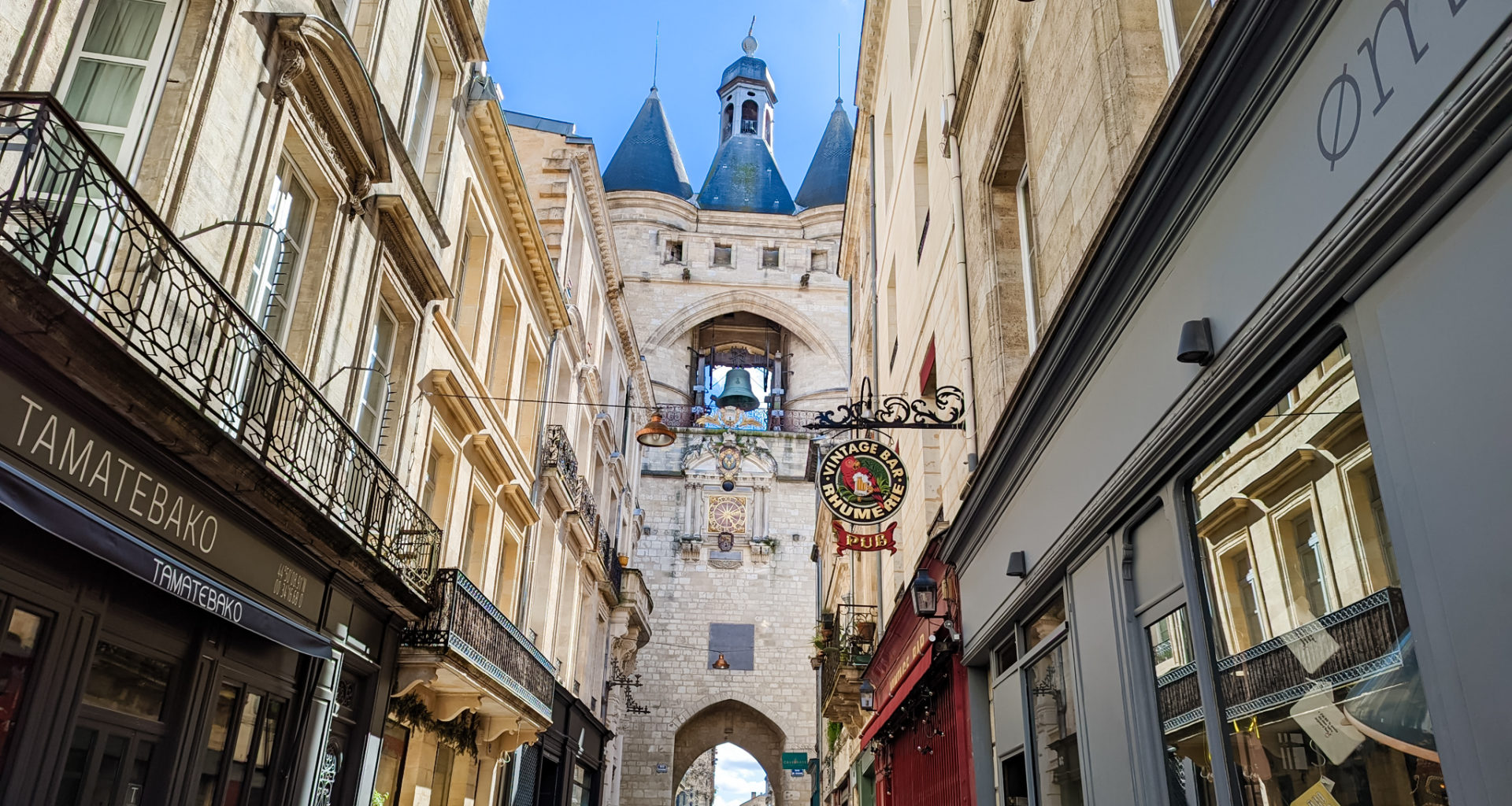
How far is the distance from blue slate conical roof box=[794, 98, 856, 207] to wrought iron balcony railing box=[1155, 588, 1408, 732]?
1784 inches

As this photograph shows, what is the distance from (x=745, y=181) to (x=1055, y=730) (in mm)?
49648

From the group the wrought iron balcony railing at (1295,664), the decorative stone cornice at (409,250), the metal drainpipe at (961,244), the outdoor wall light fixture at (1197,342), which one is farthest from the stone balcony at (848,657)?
the outdoor wall light fixture at (1197,342)

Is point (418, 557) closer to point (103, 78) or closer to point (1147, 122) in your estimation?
point (103, 78)

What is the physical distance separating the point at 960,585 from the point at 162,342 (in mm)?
5798

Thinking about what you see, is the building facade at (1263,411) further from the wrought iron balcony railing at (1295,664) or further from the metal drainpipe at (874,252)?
the metal drainpipe at (874,252)

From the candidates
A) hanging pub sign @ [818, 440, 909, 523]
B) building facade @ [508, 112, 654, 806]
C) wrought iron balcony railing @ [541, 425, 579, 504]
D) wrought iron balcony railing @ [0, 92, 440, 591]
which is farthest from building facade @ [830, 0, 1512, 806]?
wrought iron balcony railing @ [541, 425, 579, 504]

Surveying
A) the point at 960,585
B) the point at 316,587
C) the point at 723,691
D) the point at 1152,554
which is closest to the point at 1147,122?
the point at 1152,554

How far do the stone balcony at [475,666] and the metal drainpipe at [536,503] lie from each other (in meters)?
1.42

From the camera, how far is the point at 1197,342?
3.53 metres

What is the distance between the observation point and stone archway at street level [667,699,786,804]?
115ft

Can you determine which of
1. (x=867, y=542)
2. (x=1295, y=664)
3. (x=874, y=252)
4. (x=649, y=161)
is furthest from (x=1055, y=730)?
(x=649, y=161)

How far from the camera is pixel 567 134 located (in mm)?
19609

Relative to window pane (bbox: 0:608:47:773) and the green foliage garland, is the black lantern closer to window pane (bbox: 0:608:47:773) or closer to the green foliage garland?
the green foliage garland

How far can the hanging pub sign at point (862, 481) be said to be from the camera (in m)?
9.02
